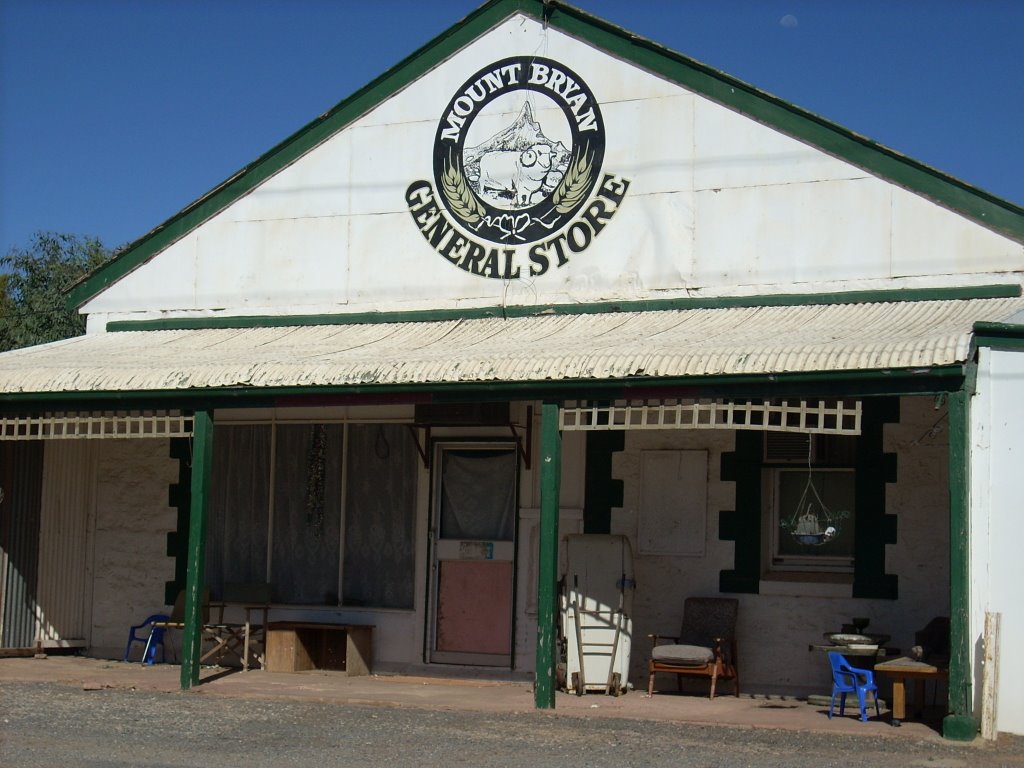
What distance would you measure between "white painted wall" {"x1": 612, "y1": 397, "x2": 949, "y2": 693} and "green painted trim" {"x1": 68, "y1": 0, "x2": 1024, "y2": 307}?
1.77 metres

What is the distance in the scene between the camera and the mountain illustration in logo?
13297mm

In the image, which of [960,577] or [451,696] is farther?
[451,696]

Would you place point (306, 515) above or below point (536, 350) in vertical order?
below

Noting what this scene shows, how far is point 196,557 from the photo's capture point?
1183 centimetres

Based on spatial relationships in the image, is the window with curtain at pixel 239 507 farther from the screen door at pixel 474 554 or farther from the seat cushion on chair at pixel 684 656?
the seat cushion on chair at pixel 684 656

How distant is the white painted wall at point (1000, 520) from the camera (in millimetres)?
9789

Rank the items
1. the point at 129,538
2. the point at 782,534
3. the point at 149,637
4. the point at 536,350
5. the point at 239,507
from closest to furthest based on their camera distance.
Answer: the point at 536,350
the point at 782,534
the point at 149,637
the point at 239,507
the point at 129,538

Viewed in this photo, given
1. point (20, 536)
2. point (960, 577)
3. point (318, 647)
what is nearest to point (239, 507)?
point (318, 647)

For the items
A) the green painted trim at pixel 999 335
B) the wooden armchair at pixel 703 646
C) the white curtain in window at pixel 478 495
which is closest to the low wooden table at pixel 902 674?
the wooden armchair at pixel 703 646

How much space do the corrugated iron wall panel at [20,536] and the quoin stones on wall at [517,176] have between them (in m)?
4.69

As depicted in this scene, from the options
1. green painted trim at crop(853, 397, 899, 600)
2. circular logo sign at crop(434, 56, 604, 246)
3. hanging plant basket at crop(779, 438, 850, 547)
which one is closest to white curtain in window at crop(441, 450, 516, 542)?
circular logo sign at crop(434, 56, 604, 246)

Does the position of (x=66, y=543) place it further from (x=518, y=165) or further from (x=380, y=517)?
(x=518, y=165)

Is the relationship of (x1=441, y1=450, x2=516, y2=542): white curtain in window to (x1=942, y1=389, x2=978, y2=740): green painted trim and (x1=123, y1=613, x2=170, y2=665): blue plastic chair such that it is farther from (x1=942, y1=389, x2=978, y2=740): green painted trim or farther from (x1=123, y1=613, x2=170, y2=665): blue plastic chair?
(x1=942, y1=389, x2=978, y2=740): green painted trim

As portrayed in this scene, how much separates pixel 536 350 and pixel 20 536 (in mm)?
6235
